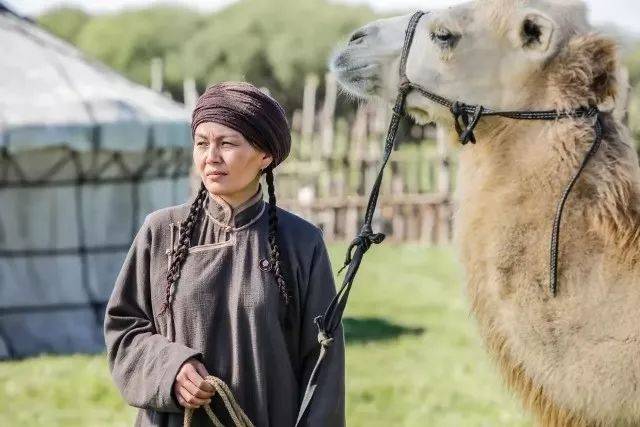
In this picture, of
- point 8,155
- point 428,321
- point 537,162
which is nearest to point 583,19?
point 537,162

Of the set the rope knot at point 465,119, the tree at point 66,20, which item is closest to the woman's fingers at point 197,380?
the rope knot at point 465,119

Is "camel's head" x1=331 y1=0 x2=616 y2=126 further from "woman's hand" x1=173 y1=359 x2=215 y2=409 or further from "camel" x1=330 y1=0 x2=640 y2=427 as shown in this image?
"woman's hand" x1=173 y1=359 x2=215 y2=409

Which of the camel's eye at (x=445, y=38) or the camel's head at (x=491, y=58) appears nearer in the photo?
the camel's head at (x=491, y=58)

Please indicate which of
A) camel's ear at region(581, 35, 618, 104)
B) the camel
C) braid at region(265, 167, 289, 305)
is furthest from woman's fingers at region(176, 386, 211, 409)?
camel's ear at region(581, 35, 618, 104)

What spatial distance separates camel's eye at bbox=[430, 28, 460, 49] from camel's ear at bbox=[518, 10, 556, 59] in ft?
0.65

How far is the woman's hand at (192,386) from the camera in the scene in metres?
2.84

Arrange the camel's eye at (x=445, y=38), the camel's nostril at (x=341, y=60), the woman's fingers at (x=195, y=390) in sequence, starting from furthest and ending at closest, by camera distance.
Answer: the camel's nostril at (x=341, y=60)
the camel's eye at (x=445, y=38)
the woman's fingers at (x=195, y=390)

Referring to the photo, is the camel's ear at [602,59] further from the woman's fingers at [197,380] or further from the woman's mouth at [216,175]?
the woman's fingers at [197,380]

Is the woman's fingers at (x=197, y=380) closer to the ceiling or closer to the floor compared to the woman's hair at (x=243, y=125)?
closer to the floor

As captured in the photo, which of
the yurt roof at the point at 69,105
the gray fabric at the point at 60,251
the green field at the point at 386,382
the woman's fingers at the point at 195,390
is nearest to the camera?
the woman's fingers at the point at 195,390

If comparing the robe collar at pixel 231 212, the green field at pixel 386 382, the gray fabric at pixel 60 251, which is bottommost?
the green field at pixel 386 382

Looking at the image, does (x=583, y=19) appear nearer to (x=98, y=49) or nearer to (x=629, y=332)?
(x=629, y=332)

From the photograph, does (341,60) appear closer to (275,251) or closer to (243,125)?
(243,125)

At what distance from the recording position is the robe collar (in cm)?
297
